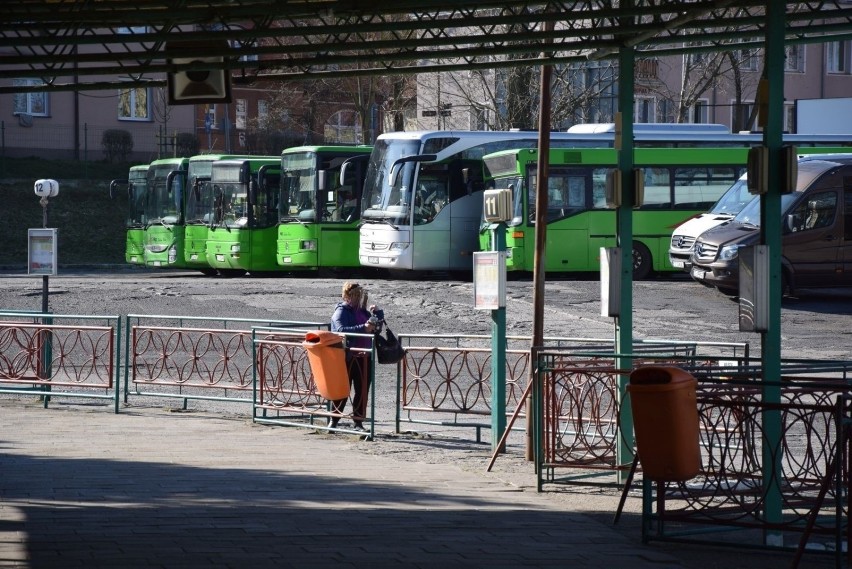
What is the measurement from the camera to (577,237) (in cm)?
3014

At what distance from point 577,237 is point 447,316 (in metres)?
7.10

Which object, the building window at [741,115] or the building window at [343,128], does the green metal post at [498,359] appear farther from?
the building window at [343,128]

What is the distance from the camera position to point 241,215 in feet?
113

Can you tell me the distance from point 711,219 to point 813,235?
2.23 metres

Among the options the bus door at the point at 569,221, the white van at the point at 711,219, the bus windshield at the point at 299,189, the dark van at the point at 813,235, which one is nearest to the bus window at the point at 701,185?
the bus door at the point at 569,221

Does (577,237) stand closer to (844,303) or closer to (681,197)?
(681,197)

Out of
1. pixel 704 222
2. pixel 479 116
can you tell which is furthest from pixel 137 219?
pixel 704 222

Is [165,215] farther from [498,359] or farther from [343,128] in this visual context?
[498,359]

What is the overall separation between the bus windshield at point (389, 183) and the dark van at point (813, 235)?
26.2ft

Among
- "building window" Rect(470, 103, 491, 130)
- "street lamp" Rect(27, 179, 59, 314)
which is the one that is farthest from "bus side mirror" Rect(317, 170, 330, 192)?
"street lamp" Rect(27, 179, 59, 314)

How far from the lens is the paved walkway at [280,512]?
7535 millimetres

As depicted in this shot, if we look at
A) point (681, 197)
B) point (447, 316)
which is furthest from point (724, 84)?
point (447, 316)

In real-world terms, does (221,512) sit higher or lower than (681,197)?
lower

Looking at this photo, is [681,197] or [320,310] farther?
[681,197]
